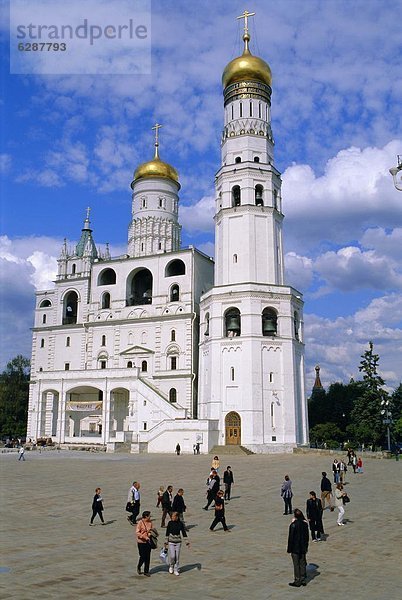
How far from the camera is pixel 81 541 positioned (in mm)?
13203

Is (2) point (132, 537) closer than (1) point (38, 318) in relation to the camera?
Yes

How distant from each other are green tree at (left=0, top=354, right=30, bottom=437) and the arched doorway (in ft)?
104

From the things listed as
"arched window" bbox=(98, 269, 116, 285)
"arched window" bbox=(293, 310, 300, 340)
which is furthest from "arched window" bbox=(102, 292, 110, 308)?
"arched window" bbox=(293, 310, 300, 340)

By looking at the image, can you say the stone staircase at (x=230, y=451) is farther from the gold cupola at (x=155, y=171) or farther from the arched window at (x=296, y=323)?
the gold cupola at (x=155, y=171)

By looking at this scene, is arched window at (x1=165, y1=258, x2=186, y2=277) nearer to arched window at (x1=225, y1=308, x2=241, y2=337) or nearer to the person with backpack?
arched window at (x1=225, y1=308, x2=241, y2=337)

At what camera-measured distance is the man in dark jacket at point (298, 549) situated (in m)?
10.2

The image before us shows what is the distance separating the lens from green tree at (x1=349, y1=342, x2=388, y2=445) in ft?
169

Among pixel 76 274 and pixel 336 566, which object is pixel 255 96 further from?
pixel 336 566

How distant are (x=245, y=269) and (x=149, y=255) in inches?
467

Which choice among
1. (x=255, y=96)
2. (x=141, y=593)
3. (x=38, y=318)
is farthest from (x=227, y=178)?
(x=141, y=593)

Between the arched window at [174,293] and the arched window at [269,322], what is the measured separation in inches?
422

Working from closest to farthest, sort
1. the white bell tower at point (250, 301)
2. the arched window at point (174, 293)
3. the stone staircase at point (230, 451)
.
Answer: the stone staircase at point (230, 451)
the white bell tower at point (250, 301)
the arched window at point (174, 293)

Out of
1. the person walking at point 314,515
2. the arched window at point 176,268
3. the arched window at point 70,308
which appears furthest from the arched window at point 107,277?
the person walking at point 314,515

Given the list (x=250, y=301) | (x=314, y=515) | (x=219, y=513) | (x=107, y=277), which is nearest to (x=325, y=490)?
(x=314, y=515)
